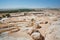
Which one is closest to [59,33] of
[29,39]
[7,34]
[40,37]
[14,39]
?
[40,37]

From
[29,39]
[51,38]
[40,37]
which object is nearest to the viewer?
[51,38]

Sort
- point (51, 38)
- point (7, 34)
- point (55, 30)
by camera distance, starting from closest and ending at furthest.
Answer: point (51, 38) < point (55, 30) < point (7, 34)

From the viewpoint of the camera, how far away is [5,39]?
8.09 metres

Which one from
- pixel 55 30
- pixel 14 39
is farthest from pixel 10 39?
pixel 55 30

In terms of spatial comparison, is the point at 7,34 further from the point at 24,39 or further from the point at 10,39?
the point at 24,39

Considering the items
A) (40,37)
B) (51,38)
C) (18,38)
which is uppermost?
(51,38)

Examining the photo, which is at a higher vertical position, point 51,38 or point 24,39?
point 51,38

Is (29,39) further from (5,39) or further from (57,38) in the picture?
(57,38)

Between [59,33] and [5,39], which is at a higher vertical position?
[59,33]

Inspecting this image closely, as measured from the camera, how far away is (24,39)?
807 centimetres

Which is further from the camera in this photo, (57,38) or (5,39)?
(5,39)

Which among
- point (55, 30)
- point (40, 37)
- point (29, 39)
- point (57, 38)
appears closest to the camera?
point (57, 38)

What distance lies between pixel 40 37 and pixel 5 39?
2733 millimetres

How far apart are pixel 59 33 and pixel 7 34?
626 centimetres
